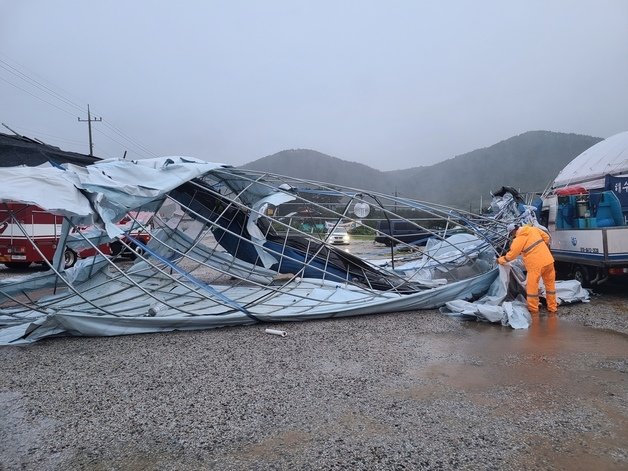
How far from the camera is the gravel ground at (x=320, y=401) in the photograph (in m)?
3.06

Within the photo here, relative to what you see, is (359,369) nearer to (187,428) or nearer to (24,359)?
(187,428)

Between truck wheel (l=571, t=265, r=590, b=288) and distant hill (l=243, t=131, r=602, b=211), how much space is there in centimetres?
5988

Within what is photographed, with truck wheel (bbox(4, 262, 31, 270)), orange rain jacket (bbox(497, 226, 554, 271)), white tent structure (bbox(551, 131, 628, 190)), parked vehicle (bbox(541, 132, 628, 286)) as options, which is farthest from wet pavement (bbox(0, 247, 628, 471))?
truck wheel (bbox(4, 262, 31, 270))

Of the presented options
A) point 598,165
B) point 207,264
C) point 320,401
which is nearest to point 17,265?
point 207,264

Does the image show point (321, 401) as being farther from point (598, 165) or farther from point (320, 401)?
point (598, 165)

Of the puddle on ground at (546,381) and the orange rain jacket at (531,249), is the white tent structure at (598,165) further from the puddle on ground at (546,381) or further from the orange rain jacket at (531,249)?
the puddle on ground at (546,381)

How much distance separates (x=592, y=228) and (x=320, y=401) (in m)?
6.83

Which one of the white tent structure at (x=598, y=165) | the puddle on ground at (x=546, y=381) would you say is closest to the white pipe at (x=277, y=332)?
the puddle on ground at (x=546, y=381)

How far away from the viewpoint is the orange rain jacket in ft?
23.4

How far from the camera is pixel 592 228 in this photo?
819 centimetres

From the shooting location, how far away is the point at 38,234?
1214cm

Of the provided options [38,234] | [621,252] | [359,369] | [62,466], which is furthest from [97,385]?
[38,234]

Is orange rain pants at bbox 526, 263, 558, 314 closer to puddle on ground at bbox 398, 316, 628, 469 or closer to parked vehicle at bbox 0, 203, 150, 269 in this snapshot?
puddle on ground at bbox 398, 316, 628, 469

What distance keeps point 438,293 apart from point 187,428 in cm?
525
